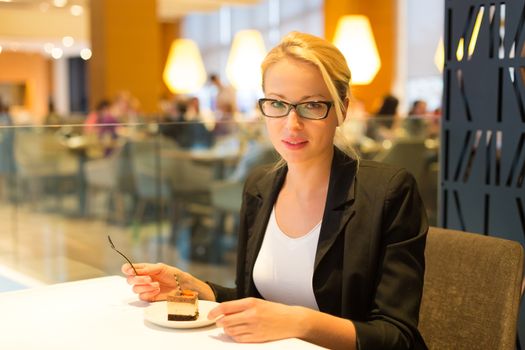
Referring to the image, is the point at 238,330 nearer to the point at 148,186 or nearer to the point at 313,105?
the point at 313,105

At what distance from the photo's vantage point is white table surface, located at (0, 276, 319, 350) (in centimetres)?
126

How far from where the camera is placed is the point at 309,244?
1.60m

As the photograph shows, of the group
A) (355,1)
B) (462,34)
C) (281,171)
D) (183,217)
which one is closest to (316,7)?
(355,1)

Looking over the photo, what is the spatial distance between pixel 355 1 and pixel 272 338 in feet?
38.1

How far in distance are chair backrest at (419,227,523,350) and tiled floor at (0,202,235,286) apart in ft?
6.05

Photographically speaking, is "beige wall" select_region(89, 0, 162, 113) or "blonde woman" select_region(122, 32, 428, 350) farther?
"beige wall" select_region(89, 0, 162, 113)

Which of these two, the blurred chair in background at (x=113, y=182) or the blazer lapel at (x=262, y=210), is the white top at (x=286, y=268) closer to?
the blazer lapel at (x=262, y=210)

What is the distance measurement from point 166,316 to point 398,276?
472mm

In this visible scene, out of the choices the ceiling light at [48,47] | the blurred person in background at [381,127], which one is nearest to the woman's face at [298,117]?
the blurred person in background at [381,127]

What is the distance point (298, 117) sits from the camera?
1572 mm

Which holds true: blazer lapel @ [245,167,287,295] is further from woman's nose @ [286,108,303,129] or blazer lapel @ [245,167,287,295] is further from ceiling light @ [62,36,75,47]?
ceiling light @ [62,36,75,47]

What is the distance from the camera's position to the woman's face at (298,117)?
1570 mm

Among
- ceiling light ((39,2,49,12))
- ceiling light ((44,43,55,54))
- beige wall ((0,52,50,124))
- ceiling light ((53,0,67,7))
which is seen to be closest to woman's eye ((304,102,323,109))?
ceiling light ((53,0,67,7))

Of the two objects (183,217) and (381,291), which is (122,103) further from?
(381,291)
